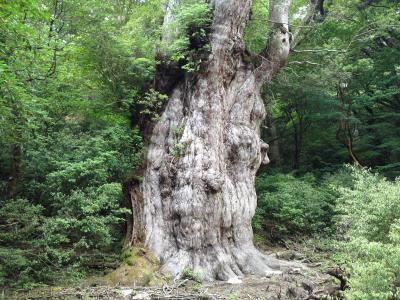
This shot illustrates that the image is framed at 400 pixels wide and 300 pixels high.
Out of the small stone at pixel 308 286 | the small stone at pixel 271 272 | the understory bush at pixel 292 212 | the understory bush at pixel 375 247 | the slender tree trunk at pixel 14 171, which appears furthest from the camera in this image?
the understory bush at pixel 292 212

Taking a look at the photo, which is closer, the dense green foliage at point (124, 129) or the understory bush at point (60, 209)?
the dense green foliage at point (124, 129)

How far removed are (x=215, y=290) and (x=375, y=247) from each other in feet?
11.2

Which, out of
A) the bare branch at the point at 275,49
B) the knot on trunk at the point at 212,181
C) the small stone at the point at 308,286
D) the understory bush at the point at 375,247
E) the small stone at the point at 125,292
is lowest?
the small stone at the point at 125,292

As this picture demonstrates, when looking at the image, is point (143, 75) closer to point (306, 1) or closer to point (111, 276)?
point (111, 276)

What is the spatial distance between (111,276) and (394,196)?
18.1 feet

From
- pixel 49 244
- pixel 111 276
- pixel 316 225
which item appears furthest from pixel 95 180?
pixel 316 225

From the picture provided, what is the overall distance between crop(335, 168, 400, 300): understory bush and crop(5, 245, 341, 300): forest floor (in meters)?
1.04

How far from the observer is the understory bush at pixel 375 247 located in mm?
4578

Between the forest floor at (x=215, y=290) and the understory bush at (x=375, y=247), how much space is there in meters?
1.04

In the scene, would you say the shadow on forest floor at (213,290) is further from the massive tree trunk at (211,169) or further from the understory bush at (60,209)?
the massive tree trunk at (211,169)

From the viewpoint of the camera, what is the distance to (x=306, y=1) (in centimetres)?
1741

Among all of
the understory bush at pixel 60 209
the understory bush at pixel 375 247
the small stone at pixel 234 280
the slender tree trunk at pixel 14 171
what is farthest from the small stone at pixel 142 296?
the slender tree trunk at pixel 14 171

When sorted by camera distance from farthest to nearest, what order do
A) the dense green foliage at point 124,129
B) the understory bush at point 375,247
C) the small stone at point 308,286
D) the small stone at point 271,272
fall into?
the small stone at point 271,272 < the small stone at point 308,286 < the dense green foliage at point 124,129 < the understory bush at point 375,247

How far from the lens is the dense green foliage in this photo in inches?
233
